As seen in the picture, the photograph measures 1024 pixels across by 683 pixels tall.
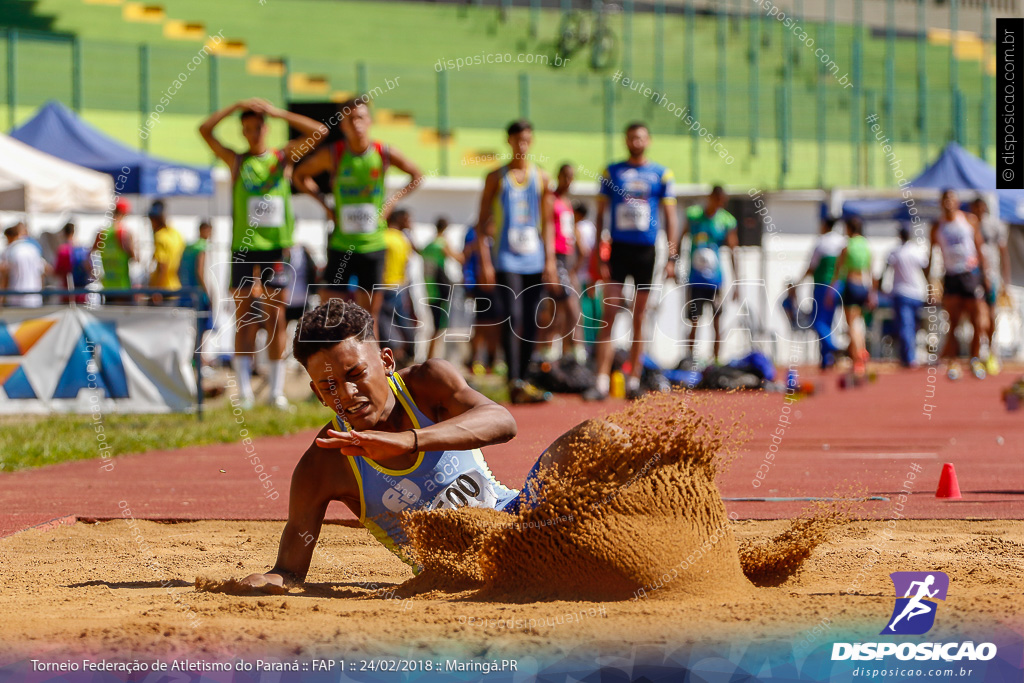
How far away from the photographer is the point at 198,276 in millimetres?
15992

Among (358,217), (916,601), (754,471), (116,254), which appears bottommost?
(754,471)

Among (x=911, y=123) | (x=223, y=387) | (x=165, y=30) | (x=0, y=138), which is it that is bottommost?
(x=223, y=387)

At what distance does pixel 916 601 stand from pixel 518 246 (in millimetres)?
7919

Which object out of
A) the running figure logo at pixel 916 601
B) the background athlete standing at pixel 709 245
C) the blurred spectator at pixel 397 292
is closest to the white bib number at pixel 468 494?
the running figure logo at pixel 916 601

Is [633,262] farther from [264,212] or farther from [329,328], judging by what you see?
[329,328]

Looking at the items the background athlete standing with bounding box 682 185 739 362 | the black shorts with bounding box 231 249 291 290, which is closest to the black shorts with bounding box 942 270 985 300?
the background athlete standing with bounding box 682 185 739 362

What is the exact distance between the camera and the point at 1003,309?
2388cm

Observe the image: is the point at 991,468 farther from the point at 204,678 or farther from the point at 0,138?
the point at 0,138

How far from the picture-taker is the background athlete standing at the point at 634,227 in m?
11.3

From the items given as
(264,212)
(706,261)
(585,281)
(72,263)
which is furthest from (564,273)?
(72,263)

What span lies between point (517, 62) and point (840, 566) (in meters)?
24.6

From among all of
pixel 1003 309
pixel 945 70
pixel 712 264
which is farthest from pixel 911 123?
pixel 712 264

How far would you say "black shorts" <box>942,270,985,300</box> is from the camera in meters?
15.4

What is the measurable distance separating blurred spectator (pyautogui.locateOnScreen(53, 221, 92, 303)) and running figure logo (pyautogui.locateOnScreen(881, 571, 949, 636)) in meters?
14.7
